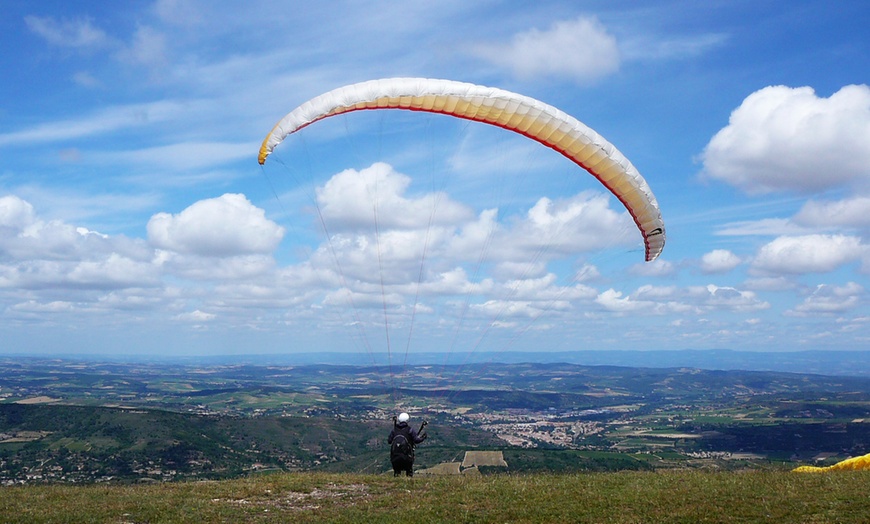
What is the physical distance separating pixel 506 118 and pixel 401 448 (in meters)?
11.8

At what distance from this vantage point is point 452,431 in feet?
412

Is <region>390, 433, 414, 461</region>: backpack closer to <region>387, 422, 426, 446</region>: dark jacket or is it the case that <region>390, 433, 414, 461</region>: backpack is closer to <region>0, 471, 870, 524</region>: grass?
<region>387, 422, 426, 446</region>: dark jacket

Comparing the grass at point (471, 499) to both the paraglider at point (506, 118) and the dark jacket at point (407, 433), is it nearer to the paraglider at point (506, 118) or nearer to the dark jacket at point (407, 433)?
the dark jacket at point (407, 433)

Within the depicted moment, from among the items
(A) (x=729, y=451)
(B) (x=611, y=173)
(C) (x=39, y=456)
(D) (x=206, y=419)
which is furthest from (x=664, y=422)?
(B) (x=611, y=173)

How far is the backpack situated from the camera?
20.6 metres

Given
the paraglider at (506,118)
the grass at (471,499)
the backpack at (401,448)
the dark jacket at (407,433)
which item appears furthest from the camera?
the dark jacket at (407,433)

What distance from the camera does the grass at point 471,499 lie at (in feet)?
47.6

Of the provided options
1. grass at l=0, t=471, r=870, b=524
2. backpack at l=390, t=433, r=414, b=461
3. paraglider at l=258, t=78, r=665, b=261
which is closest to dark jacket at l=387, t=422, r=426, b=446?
backpack at l=390, t=433, r=414, b=461

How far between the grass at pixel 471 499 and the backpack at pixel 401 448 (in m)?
1.03

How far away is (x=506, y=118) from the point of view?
21.9 metres

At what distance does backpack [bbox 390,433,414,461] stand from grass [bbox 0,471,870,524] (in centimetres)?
103

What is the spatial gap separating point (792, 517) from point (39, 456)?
339 feet

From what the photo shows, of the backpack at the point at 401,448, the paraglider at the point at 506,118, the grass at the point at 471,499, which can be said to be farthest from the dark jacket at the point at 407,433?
the paraglider at the point at 506,118

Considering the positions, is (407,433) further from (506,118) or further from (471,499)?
(506,118)
